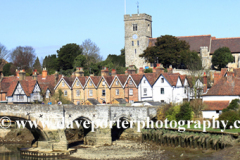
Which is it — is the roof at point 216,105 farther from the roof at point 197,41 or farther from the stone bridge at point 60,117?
the roof at point 197,41

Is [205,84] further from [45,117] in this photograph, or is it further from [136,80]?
[45,117]

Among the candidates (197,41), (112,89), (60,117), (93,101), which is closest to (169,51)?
(197,41)

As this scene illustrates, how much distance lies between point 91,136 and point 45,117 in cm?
605

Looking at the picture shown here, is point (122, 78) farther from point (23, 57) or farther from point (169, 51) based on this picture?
point (23, 57)

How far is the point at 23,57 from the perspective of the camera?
92688 millimetres

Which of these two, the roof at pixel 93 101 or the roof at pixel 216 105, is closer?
the roof at pixel 216 105

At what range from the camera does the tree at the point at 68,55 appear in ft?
275

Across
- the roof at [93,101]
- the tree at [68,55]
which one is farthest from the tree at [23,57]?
the roof at [93,101]

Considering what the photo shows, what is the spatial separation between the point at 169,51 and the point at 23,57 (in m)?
32.1

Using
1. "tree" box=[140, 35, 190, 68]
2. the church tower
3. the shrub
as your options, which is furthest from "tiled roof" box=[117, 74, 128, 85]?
the church tower

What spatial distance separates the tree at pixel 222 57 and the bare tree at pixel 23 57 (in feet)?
122

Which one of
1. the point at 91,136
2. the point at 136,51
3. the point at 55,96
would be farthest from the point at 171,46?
the point at 91,136

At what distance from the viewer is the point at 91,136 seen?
1704 inches

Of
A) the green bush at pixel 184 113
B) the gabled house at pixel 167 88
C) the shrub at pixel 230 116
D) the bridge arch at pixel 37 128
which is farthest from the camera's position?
the gabled house at pixel 167 88
